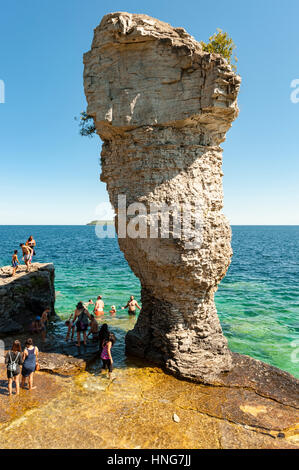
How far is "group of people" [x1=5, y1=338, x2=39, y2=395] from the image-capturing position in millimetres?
8291

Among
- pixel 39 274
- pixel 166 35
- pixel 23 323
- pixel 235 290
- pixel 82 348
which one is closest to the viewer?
pixel 166 35

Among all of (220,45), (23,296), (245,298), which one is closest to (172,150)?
(220,45)

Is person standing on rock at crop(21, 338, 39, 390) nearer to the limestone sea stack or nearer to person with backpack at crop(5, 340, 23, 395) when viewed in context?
person with backpack at crop(5, 340, 23, 395)

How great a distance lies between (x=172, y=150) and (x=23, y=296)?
10757 mm

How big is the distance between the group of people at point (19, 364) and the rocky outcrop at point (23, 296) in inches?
196

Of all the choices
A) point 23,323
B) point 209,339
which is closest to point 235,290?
point 209,339

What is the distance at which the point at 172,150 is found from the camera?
9.72m

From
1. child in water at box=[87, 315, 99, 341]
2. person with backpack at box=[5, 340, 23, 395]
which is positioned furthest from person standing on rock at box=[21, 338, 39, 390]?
child in water at box=[87, 315, 99, 341]

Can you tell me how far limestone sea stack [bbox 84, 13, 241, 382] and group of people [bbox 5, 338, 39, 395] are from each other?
14.0 feet

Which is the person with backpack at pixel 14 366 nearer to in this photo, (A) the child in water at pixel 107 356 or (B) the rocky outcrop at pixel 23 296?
(A) the child in water at pixel 107 356

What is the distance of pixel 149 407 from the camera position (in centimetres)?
788

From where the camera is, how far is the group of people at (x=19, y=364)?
8.29 m
